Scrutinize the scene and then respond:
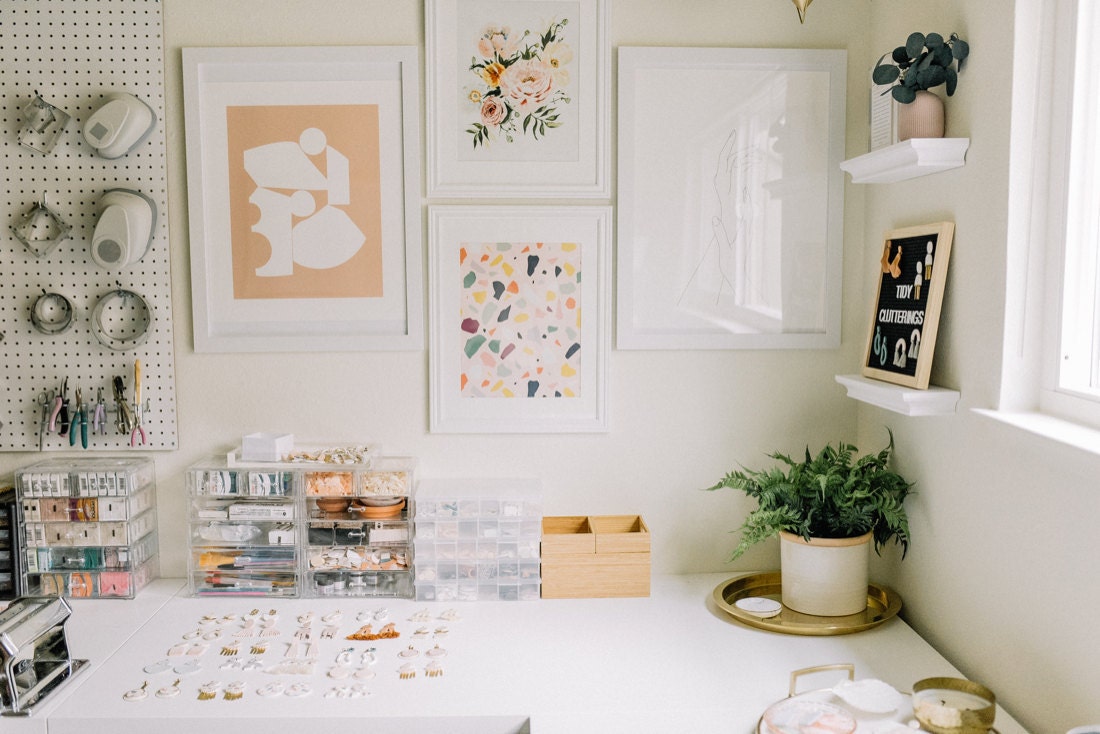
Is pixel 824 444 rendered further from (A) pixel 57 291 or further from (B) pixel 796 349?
(A) pixel 57 291

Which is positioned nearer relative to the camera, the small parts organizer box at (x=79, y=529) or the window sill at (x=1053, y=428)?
the window sill at (x=1053, y=428)

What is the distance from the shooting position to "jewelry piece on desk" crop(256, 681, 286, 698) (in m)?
1.51

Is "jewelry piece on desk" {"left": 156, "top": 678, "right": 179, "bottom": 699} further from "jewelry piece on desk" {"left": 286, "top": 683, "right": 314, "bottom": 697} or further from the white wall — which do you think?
the white wall

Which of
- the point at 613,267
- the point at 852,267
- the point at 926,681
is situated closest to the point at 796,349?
the point at 852,267

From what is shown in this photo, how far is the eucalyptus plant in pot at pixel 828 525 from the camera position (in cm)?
181

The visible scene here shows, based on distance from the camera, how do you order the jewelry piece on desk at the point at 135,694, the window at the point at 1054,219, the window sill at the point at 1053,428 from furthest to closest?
the jewelry piece on desk at the point at 135,694 → the window at the point at 1054,219 → the window sill at the point at 1053,428

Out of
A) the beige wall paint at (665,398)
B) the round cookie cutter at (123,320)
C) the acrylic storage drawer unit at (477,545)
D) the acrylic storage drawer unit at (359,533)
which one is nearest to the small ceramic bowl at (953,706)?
the beige wall paint at (665,398)

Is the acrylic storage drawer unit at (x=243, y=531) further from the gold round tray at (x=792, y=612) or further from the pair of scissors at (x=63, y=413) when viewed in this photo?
the gold round tray at (x=792, y=612)

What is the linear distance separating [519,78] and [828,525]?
123 centimetres

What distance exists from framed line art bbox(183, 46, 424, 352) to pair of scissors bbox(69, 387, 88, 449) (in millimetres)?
310

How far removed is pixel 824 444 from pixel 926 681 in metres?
0.76

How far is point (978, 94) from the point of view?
1.54m

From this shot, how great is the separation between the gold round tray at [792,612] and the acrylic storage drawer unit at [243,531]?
98cm

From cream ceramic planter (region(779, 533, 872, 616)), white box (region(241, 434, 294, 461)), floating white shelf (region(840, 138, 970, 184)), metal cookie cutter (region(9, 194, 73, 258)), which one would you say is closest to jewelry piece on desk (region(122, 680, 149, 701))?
white box (region(241, 434, 294, 461))
